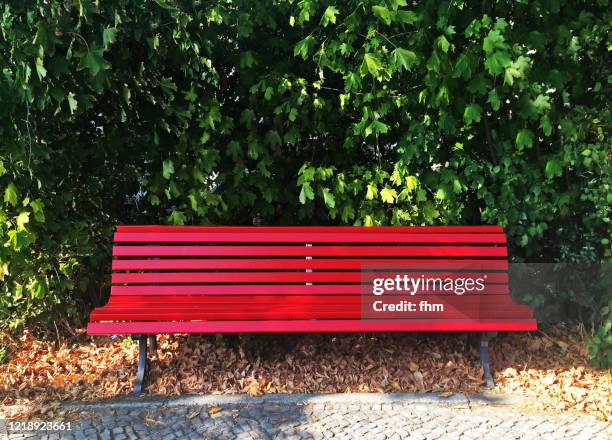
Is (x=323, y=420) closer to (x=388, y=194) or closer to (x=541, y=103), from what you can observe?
(x=388, y=194)

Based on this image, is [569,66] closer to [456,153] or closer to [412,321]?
[456,153]

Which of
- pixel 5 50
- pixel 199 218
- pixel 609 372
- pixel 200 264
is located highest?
pixel 5 50

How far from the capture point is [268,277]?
11.7 feet

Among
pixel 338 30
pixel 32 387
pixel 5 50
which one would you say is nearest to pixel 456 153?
pixel 338 30

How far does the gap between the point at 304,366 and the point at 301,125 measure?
1659 millimetres

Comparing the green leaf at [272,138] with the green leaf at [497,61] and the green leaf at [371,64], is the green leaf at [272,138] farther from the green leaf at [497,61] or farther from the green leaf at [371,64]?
the green leaf at [497,61]

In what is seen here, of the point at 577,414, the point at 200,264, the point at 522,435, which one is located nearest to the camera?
the point at 522,435

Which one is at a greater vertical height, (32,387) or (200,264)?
(200,264)

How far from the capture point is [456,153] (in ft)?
12.3

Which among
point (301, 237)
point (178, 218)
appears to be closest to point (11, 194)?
point (178, 218)

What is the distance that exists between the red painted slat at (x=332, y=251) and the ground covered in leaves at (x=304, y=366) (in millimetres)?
709

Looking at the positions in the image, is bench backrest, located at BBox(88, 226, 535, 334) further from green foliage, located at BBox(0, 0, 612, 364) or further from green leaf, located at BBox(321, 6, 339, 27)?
green leaf, located at BBox(321, 6, 339, 27)

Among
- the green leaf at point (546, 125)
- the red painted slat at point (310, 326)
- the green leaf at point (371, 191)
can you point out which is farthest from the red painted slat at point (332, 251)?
the green leaf at point (546, 125)

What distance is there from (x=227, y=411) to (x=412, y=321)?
4.14 ft
